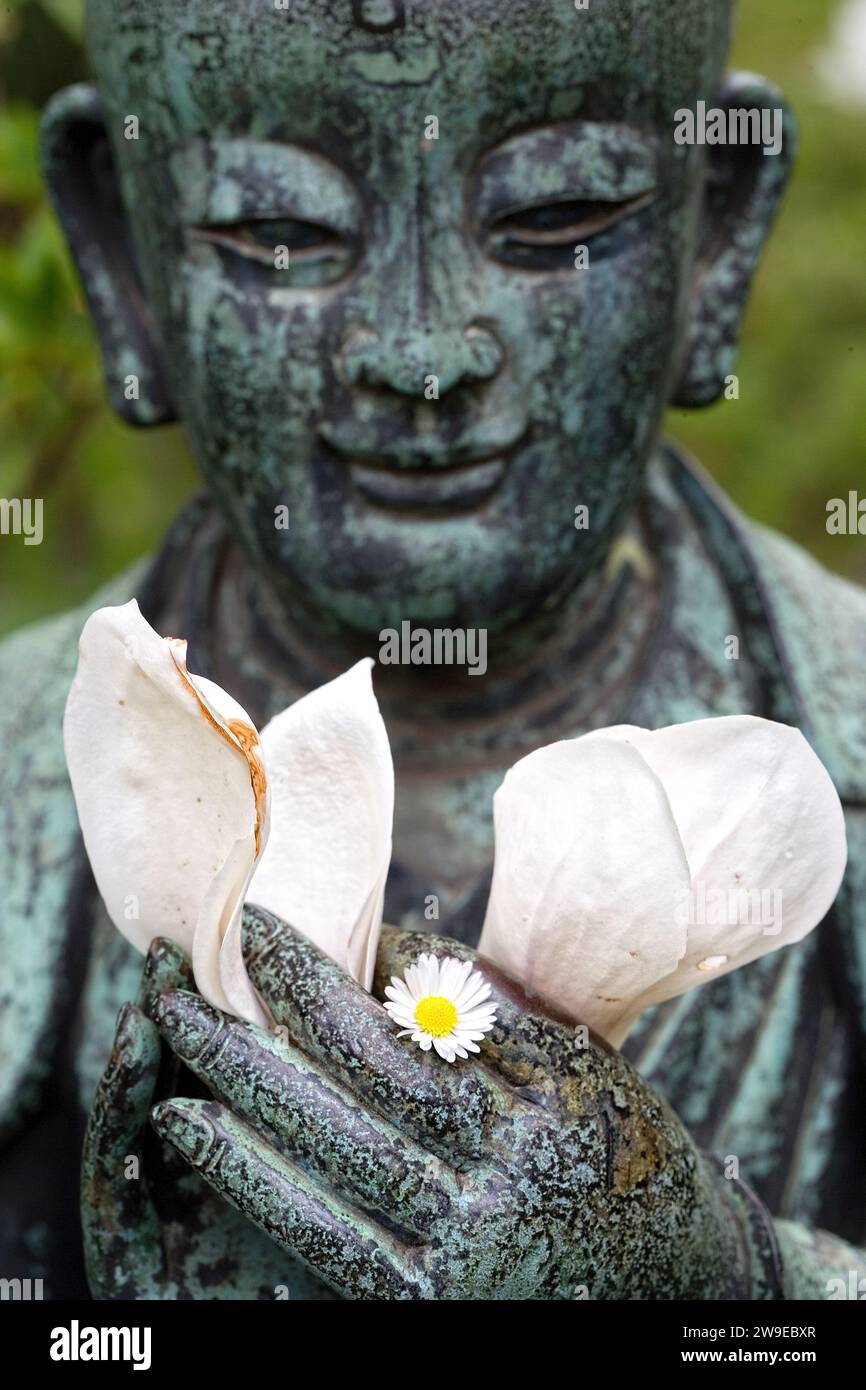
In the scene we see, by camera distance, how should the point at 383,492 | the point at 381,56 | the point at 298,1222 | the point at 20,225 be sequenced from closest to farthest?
the point at 298,1222 < the point at 381,56 < the point at 383,492 < the point at 20,225

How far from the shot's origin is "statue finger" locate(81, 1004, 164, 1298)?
1.07m

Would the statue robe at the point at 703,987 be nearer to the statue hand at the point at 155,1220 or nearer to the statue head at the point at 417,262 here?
the statue head at the point at 417,262

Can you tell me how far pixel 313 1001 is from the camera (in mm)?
1031

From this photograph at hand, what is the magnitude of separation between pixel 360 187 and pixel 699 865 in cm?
58

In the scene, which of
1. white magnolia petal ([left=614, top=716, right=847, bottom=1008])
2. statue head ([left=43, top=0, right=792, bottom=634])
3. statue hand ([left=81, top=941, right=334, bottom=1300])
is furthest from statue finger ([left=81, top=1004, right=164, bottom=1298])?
statue head ([left=43, top=0, right=792, bottom=634])

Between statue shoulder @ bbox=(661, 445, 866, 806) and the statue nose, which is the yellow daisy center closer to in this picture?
the statue nose

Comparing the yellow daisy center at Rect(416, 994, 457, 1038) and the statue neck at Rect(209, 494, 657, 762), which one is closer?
the yellow daisy center at Rect(416, 994, 457, 1038)

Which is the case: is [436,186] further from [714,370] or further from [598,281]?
[714,370]

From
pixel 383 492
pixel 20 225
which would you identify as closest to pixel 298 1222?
pixel 383 492

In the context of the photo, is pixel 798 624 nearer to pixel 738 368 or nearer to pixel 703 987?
pixel 703 987

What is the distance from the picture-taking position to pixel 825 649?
164cm

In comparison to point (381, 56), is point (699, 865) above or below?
below

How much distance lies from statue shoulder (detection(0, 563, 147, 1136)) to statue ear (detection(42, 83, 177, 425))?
0.18 meters

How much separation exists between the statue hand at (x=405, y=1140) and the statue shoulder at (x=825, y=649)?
1.87 ft
